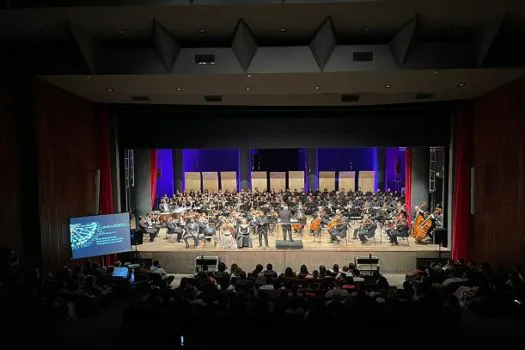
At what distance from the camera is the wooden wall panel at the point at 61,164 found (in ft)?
31.0

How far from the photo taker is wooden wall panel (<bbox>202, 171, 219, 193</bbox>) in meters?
22.3

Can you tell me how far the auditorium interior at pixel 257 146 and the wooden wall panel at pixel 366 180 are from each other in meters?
5.58

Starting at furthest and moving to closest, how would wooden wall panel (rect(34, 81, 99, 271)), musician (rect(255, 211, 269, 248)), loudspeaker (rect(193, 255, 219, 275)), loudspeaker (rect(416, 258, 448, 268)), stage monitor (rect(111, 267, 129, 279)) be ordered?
musician (rect(255, 211, 269, 248)) < loudspeaker (rect(416, 258, 448, 268)) < loudspeaker (rect(193, 255, 219, 275)) < wooden wall panel (rect(34, 81, 99, 271)) < stage monitor (rect(111, 267, 129, 279))

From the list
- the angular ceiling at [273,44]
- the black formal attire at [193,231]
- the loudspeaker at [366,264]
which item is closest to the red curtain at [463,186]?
the angular ceiling at [273,44]

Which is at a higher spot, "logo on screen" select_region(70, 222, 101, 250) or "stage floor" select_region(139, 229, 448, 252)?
"logo on screen" select_region(70, 222, 101, 250)

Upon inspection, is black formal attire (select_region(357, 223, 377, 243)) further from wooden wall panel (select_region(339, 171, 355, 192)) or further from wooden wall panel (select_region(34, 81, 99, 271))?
wooden wall panel (select_region(339, 171, 355, 192))

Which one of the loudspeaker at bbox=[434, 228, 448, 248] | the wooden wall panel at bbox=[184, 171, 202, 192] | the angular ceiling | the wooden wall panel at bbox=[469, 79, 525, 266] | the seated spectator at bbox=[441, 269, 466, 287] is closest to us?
the angular ceiling

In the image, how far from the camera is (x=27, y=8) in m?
6.90

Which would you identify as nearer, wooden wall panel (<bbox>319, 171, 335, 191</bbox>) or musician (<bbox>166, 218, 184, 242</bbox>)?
musician (<bbox>166, 218, 184, 242</bbox>)

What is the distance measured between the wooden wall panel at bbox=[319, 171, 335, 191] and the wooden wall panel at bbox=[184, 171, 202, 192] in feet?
19.5

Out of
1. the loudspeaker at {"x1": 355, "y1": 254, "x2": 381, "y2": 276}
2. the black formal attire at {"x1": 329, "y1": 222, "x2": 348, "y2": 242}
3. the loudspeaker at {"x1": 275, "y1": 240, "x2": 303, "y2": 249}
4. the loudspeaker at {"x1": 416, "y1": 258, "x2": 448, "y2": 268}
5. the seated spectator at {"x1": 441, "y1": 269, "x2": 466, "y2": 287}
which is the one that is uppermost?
the black formal attire at {"x1": 329, "y1": 222, "x2": 348, "y2": 242}

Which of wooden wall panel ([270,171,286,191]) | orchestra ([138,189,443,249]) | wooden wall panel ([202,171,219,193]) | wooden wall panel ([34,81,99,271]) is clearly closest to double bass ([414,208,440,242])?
orchestra ([138,189,443,249])

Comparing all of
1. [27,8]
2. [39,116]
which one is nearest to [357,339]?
[27,8]

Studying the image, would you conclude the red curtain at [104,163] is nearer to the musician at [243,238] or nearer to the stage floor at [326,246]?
the stage floor at [326,246]
